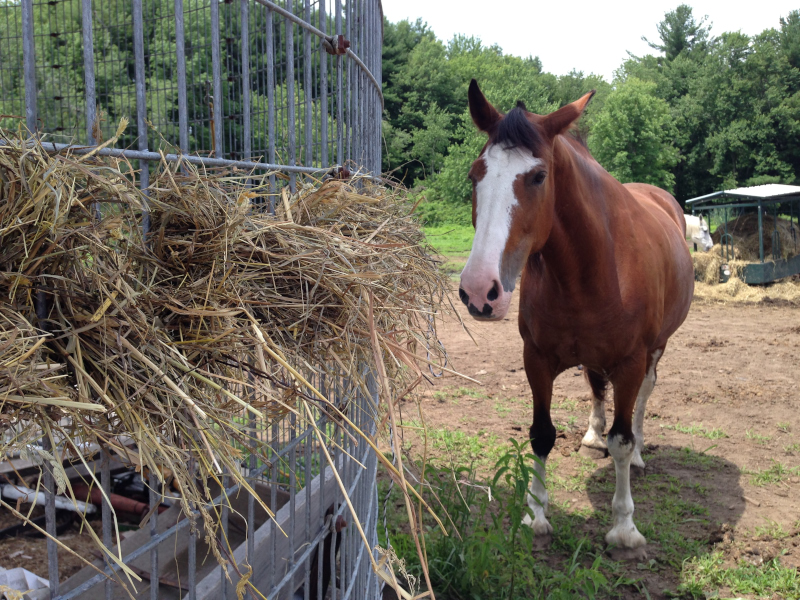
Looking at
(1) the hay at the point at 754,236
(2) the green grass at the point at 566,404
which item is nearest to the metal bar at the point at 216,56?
(2) the green grass at the point at 566,404

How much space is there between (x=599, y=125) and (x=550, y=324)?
2557 cm

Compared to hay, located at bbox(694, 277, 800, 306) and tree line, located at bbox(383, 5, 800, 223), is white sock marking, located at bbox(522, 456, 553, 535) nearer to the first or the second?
hay, located at bbox(694, 277, 800, 306)

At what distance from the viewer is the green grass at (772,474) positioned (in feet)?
11.8

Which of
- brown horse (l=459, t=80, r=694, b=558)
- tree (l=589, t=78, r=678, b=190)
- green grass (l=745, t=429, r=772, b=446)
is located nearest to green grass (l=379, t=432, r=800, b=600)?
brown horse (l=459, t=80, r=694, b=558)

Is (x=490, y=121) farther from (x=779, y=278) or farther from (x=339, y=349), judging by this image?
(x=779, y=278)

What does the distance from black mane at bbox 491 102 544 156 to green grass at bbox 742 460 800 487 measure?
2.63 m

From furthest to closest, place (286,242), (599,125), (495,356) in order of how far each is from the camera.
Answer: (599,125)
(495,356)
(286,242)

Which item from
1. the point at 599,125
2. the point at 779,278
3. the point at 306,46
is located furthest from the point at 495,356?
the point at 599,125

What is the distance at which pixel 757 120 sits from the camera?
2764cm

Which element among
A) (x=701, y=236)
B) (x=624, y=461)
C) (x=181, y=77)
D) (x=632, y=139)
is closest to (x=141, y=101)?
(x=181, y=77)

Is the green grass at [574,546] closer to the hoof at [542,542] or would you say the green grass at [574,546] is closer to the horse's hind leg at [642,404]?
the hoof at [542,542]

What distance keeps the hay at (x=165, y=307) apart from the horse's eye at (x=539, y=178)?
1359 mm

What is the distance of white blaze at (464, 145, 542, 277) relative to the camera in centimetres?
225

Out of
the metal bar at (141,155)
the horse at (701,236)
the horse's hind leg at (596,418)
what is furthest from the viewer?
the horse at (701,236)
